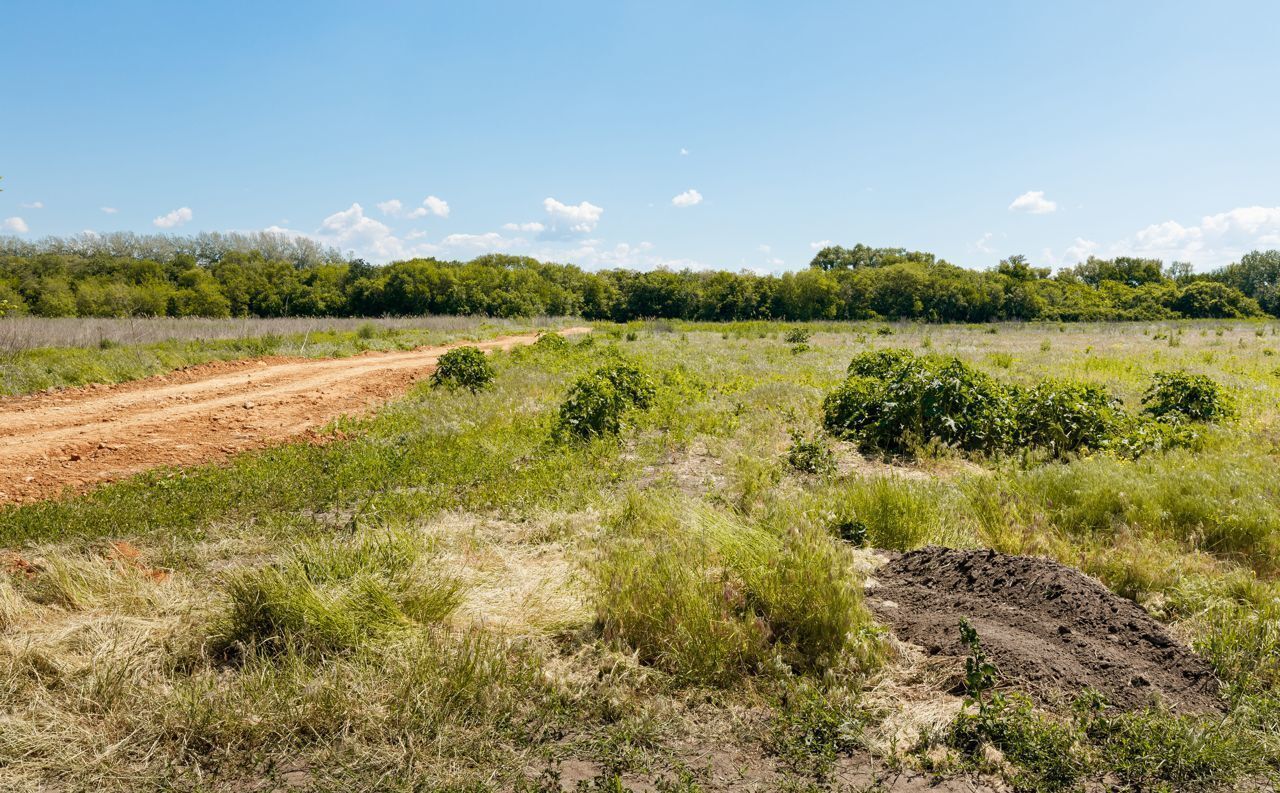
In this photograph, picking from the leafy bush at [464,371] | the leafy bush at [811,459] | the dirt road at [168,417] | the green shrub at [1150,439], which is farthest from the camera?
the leafy bush at [464,371]

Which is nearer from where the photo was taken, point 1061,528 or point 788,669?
point 788,669

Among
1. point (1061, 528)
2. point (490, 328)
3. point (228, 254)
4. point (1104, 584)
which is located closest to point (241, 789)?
point (1104, 584)

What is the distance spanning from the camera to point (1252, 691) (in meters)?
3.38

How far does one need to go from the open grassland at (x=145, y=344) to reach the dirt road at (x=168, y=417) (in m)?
1.22

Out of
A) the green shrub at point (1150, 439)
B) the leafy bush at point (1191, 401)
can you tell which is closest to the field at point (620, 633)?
the green shrub at point (1150, 439)

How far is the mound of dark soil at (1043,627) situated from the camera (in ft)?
11.1

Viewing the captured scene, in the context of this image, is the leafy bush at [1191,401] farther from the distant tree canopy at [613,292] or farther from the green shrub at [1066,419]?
the distant tree canopy at [613,292]

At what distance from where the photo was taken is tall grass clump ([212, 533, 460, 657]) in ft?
12.7

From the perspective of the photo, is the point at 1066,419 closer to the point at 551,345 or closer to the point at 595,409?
the point at 595,409

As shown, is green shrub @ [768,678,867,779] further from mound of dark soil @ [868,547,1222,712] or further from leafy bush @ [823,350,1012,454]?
leafy bush @ [823,350,1012,454]

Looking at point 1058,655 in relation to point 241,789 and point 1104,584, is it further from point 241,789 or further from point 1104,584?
point 241,789

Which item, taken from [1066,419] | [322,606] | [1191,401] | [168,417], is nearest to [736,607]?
[322,606]

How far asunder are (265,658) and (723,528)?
343 cm

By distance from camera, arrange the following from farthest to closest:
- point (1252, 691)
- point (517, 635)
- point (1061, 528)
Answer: point (1061, 528), point (517, 635), point (1252, 691)
